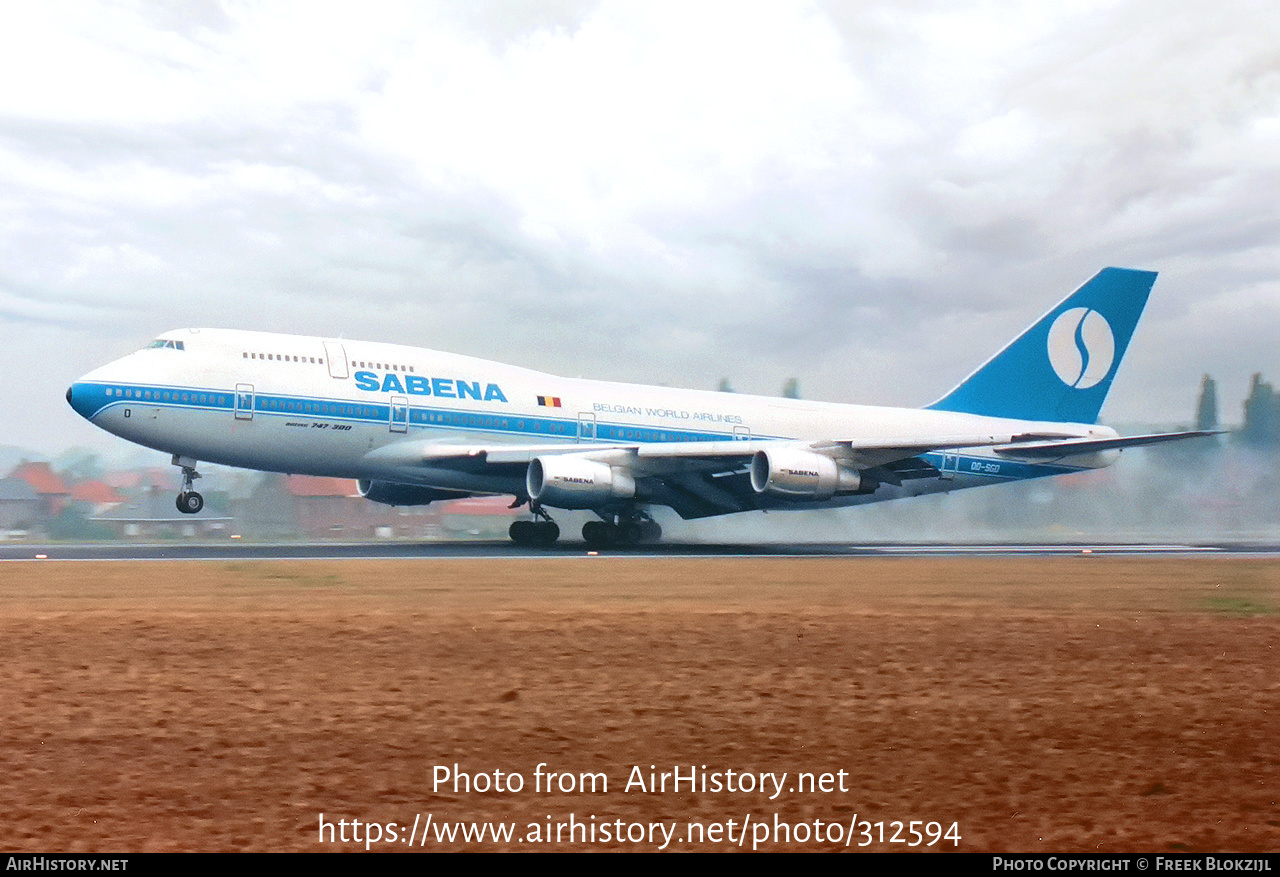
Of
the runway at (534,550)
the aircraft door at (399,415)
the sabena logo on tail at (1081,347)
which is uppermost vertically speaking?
the sabena logo on tail at (1081,347)

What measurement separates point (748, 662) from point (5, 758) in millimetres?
6392

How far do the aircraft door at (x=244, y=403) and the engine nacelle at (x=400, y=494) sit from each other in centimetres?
478

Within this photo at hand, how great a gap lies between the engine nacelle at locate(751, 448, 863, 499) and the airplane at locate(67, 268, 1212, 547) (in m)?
0.04

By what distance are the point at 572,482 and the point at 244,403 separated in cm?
771

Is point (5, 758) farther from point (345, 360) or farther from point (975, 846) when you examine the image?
point (345, 360)

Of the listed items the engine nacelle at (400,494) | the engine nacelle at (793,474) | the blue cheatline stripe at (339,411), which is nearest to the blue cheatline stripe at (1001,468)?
the engine nacelle at (793,474)

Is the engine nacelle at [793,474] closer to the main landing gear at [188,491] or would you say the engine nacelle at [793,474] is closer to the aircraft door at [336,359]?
the aircraft door at [336,359]

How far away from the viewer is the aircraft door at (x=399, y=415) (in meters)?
29.0

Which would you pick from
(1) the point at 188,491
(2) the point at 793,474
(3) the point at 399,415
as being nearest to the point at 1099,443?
(2) the point at 793,474

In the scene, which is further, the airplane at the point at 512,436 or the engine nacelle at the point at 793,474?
the engine nacelle at the point at 793,474

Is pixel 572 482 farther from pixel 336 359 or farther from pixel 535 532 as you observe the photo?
pixel 336 359

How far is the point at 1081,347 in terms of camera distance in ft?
124
